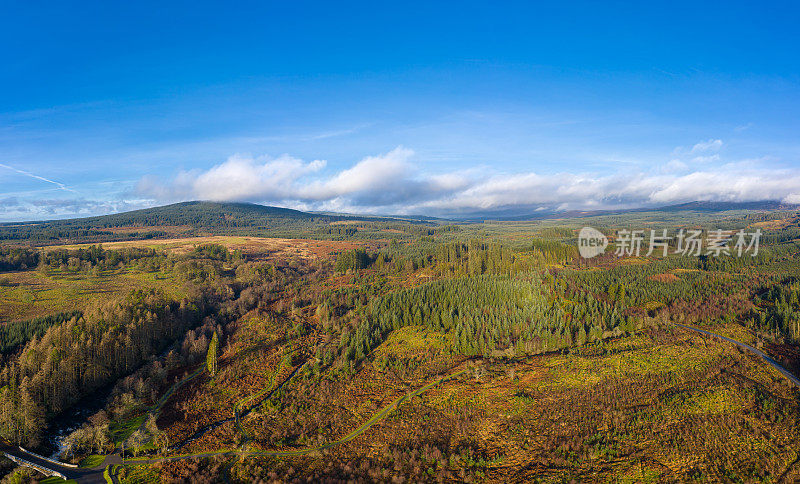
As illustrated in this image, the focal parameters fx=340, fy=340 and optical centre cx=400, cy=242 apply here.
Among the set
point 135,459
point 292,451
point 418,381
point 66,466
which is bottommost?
point 418,381

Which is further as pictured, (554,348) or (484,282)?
(484,282)

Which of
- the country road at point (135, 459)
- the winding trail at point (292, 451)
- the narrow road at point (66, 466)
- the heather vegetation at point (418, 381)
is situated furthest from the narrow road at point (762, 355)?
the narrow road at point (66, 466)

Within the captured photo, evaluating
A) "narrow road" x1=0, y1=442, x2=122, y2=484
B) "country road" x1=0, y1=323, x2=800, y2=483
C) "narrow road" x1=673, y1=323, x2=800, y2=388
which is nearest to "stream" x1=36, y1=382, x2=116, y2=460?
"narrow road" x1=0, y1=442, x2=122, y2=484

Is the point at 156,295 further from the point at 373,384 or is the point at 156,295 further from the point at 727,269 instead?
the point at 727,269

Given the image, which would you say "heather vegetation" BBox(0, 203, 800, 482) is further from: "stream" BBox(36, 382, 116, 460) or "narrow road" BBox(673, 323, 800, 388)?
"narrow road" BBox(673, 323, 800, 388)

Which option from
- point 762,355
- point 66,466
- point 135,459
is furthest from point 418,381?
point 762,355

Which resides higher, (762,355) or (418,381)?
(762,355)

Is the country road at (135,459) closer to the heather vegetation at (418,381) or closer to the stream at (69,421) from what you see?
the heather vegetation at (418,381)

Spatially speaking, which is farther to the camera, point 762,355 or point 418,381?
point 418,381

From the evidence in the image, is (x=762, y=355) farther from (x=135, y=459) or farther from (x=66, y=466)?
(x=66, y=466)

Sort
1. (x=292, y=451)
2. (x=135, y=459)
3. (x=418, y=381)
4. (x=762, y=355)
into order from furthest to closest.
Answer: (x=418, y=381) → (x=762, y=355) → (x=292, y=451) → (x=135, y=459)

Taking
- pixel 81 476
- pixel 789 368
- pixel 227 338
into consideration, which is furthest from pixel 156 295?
pixel 789 368
